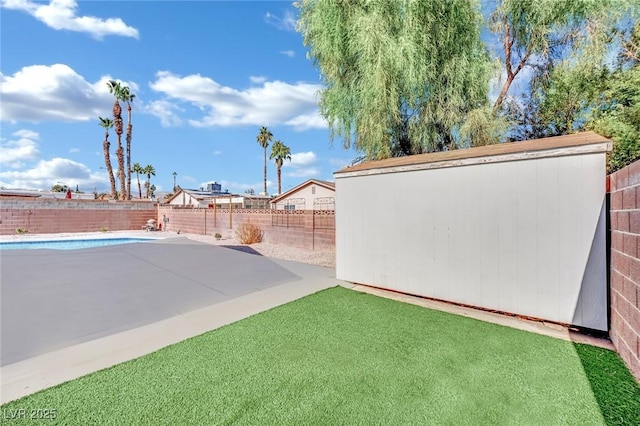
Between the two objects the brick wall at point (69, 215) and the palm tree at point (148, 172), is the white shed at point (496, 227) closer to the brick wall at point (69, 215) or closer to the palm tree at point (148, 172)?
the brick wall at point (69, 215)

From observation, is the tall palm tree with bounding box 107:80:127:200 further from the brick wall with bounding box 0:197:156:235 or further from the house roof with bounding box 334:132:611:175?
the house roof with bounding box 334:132:611:175

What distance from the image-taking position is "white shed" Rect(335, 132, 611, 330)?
3.38 metres

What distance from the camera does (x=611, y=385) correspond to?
2385 millimetres

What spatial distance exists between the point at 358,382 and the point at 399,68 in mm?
7022

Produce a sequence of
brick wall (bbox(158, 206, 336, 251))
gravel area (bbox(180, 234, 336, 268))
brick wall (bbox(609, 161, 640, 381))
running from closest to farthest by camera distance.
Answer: brick wall (bbox(609, 161, 640, 381)), gravel area (bbox(180, 234, 336, 268)), brick wall (bbox(158, 206, 336, 251))

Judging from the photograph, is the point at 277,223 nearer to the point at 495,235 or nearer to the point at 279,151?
the point at 495,235

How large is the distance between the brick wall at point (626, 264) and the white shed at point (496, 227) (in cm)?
25

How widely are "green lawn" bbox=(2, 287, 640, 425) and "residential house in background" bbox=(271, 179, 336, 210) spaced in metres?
16.6

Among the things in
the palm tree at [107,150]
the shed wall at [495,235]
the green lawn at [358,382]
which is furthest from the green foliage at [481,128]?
the palm tree at [107,150]

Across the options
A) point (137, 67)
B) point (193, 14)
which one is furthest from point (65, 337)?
point (137, 67)

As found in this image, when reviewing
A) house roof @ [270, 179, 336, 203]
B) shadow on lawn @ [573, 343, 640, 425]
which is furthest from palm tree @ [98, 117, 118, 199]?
shadow on lawn @ [573, 343, 640, 425]

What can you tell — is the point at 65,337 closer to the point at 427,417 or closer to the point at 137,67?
the point at 427,417

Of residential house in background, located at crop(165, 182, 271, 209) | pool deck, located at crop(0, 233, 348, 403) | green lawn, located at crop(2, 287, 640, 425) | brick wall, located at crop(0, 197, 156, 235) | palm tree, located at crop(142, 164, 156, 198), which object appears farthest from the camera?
palm tree, located at crop(142, 164, 156, 198)

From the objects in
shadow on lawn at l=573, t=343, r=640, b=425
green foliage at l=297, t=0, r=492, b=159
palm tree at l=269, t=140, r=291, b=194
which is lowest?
shadow on lawn at l=573, t=343, r=640, b=425
